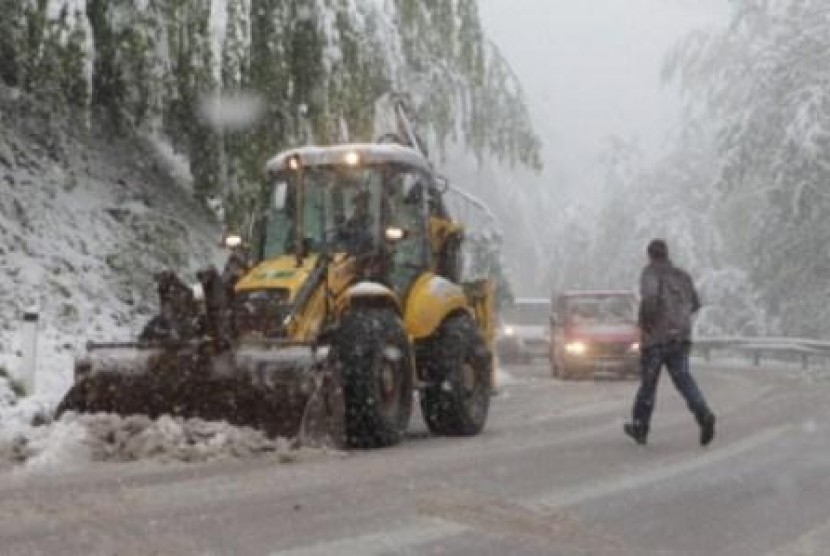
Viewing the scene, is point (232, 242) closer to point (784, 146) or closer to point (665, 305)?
point (665, 305)

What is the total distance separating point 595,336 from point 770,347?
8.71m

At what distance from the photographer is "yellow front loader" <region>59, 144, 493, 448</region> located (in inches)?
394

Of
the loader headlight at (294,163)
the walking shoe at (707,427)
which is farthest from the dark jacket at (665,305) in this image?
the loader headlight at (294,163)

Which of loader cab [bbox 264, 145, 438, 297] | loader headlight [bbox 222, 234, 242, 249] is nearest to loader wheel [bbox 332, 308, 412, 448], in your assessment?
loader cab [bbox 264, 145, 438, 297]

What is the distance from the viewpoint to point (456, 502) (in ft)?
25.0

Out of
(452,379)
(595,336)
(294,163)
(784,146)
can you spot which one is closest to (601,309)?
(595,336)

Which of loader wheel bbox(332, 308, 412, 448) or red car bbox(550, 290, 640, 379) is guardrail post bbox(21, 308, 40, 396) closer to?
loader wheel bbox(332, 308, 412, 448)

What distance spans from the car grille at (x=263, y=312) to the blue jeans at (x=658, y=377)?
9.78 ft

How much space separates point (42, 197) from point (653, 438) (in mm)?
7942

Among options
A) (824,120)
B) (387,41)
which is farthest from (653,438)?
(824,120)

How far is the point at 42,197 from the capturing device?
52.9 feet

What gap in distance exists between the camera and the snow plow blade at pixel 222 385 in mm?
9836

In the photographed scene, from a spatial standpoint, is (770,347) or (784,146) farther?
(770,347)

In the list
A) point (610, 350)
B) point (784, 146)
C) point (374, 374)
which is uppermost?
point (784, 146)
